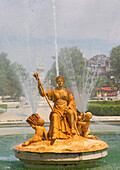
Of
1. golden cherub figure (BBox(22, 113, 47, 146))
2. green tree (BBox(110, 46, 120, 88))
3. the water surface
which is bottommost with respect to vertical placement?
the water surface

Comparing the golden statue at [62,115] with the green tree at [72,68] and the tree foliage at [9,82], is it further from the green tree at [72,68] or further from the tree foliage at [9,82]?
the tree foliage at [9,82]

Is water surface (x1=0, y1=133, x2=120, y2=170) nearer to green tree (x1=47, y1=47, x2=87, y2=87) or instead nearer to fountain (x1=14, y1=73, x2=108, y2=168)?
fountain (x1=14, y1=73, x2=108, y2=168)

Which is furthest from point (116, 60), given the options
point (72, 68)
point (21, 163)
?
point (21, 163)

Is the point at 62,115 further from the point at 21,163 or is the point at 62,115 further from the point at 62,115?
the point at 21,163

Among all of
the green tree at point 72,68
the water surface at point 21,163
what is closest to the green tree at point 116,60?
the green tree at point 72,68

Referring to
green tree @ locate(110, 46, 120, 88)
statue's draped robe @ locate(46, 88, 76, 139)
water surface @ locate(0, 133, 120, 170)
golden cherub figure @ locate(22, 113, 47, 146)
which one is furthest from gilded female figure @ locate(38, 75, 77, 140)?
green tree @ locate(110, 46, 120, 88)

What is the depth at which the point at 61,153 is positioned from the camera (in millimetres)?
6992

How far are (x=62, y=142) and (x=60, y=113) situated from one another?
29.1 inches

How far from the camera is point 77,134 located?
7.90 m

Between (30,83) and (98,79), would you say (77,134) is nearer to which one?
(30,83)

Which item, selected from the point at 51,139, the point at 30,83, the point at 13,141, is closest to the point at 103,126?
the point at 13,141

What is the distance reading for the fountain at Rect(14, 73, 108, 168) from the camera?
7.06 meters

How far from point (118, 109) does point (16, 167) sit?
1499 cm

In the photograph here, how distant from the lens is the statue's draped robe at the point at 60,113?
762 centimetres
